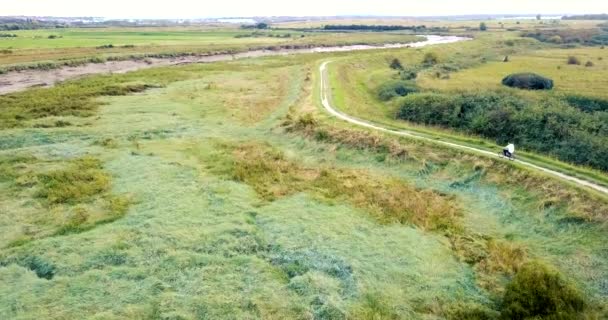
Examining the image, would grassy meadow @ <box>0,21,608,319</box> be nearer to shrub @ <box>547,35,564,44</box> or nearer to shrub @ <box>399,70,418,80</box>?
shrub @ <box>399,70,418,80</box>

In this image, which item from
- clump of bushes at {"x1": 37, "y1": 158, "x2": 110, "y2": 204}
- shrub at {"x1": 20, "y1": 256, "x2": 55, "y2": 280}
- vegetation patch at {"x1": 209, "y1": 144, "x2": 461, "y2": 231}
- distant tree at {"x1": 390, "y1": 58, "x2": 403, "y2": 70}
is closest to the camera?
shrub at {"x1": 20, "y1": 256, "x2": 55, "y2": 280}

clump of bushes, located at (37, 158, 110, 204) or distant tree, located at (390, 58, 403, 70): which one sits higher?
distant tree, located at (390, 58, 403, 70)

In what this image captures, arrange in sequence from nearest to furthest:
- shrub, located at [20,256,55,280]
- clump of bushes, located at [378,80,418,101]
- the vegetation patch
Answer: shrub, located at [20,256,55,280] < the vegetation patch < clump of bushes, located at [378,80,418,101]

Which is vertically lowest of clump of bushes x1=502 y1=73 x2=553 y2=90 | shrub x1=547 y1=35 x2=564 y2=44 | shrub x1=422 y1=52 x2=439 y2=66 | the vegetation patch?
the vegetation patch

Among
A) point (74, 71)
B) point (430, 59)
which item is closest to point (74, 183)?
point (74, 71)

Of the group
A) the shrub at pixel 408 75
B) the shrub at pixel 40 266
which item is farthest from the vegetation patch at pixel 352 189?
the shrub at pixel 408 75

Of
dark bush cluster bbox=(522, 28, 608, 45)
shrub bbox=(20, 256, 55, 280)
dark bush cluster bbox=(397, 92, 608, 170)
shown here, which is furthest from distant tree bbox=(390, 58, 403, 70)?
shrub bbox=(20, 256, 55, 280)

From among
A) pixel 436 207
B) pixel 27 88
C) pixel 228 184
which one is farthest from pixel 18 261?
pixel 27 88
